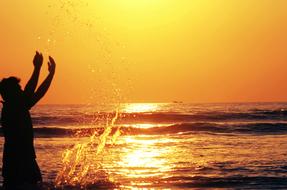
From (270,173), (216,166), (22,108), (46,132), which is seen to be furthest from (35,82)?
(46,132)

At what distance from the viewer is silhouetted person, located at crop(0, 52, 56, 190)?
25.3 ft

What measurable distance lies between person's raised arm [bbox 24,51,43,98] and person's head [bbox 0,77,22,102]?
0.54 feet

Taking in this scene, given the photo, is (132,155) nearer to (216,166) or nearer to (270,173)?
(216,166)

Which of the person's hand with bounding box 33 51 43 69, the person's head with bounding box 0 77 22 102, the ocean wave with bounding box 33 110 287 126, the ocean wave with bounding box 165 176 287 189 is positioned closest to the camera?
the person's hand with bounding box 33 51 43 69

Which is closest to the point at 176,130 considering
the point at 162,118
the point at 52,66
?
the point at 162,118

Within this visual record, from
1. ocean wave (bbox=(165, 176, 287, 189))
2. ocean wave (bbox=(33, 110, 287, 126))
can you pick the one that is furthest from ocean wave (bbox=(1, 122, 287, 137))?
ocean wave (bbox=(165, 176, 287, 189))

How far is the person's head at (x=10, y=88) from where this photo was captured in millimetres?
7816

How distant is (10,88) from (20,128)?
55 cm

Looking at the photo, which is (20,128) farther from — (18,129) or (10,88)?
(10,88)

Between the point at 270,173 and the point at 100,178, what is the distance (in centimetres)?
435

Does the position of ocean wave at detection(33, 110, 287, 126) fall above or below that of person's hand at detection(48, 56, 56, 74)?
below

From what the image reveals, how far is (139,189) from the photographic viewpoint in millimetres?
12297

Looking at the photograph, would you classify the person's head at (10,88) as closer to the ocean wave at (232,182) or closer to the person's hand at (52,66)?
the person's hand at (52,66)

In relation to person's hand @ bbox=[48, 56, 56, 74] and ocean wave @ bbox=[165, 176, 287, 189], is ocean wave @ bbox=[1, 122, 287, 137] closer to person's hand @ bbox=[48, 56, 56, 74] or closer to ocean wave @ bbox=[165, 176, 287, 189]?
ocean wave @ bbox=[165, 176, 287, 189]
